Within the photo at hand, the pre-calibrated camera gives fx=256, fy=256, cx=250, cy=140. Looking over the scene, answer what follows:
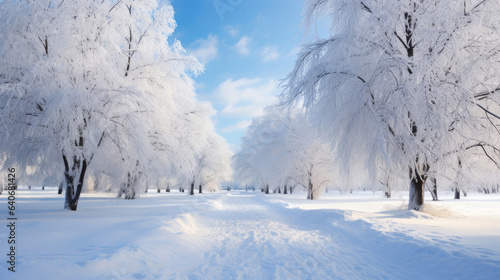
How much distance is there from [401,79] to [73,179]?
12.2 meters

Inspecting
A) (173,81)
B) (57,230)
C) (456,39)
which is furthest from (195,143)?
(456,39)

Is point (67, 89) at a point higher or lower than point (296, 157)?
higher

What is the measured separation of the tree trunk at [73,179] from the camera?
992cm

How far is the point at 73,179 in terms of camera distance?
32.8ft

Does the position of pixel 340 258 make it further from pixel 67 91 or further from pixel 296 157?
pixel 296 157

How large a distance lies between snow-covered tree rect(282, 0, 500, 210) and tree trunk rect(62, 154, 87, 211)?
8.34m

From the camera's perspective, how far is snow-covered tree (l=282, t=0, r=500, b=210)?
6859 mm

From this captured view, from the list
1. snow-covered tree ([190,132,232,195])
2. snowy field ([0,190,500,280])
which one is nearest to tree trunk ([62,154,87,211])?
snowy field ([0,190,500,280])

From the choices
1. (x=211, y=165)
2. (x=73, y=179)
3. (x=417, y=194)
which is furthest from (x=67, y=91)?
(x=211, y=165)

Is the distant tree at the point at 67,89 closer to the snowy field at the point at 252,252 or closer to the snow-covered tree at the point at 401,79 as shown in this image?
the snowy field at the point at 252,252

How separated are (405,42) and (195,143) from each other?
543 inches

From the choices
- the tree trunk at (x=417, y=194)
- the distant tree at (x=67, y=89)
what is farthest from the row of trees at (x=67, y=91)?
the tree trunk at (x=417, y=194)

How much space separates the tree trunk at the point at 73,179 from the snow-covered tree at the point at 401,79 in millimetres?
8345

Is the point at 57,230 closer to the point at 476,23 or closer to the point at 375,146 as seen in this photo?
the point at 375,146
